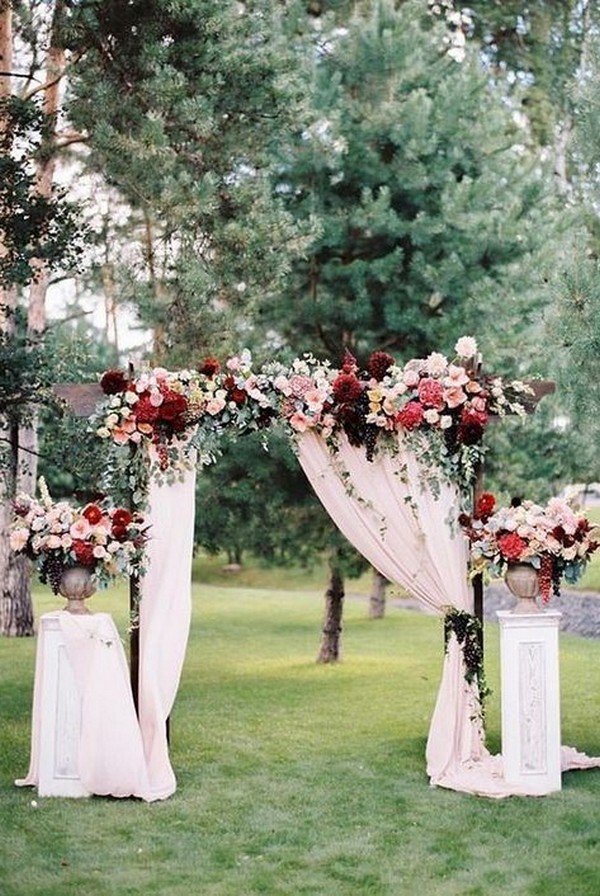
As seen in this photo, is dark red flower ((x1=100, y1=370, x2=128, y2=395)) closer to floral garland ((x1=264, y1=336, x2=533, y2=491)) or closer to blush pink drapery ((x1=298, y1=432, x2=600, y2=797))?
floral garland ((x1=264, y1=336, x2=533, y2=491))

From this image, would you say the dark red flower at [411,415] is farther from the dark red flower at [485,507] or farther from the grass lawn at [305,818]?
the grass lawn at [305,818]

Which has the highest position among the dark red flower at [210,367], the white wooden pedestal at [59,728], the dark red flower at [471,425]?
the dark red flower at [210,367]

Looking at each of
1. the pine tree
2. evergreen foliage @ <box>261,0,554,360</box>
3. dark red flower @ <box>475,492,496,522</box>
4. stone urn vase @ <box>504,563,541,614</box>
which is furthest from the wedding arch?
evergreen foliage @ <box>261,0,554,360</box>

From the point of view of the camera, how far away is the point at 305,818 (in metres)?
5.71

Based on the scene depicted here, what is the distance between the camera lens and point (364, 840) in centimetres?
531

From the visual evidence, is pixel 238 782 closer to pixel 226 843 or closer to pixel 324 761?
pixel 324 761

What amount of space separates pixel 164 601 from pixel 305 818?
55.8 inches

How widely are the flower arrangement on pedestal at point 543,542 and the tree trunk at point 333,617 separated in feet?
15.1

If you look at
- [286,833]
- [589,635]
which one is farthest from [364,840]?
[589,635]

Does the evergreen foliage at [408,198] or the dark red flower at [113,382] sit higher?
the evergreen foliage at [408,198]

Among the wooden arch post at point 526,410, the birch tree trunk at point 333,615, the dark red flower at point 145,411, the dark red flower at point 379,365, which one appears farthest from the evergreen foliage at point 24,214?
the birch tree trunk at point 333,615

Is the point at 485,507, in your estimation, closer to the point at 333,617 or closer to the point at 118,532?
the point at 118,532

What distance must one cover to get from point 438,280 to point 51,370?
361cm

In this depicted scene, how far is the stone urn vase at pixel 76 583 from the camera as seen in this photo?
6.27 meters
